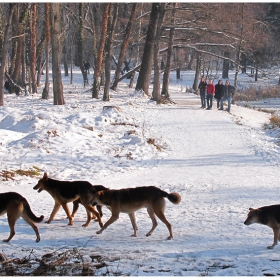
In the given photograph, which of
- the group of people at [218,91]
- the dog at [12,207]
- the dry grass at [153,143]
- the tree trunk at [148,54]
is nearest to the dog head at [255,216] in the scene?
the dog at [12,207]

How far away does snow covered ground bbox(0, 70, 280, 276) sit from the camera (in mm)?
6699

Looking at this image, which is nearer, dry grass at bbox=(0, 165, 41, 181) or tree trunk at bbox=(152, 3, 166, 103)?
dry grass at bbox=(0, 165, 41, 181)

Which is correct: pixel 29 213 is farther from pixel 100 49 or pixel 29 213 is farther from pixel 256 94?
pixel 256 94

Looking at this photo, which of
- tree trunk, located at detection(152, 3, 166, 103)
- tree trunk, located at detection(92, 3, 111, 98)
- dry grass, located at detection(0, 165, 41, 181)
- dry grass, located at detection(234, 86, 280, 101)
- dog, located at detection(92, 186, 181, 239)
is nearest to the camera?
dog, located at detection(92, 186, 181, 239)

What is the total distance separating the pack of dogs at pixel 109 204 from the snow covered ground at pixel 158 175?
0.29 meters

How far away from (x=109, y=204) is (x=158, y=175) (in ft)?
17.0

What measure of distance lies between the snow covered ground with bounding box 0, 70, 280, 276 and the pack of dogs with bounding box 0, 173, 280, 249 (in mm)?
290

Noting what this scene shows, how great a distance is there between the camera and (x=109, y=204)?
776cm

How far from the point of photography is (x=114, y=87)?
116 feet

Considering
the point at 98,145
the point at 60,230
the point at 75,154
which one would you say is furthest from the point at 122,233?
the point at 98,145

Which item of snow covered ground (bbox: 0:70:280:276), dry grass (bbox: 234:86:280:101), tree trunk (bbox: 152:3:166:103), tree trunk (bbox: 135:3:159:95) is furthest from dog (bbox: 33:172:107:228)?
dry grass (bbox: 234:86:280:101)

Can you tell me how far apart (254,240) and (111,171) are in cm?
640

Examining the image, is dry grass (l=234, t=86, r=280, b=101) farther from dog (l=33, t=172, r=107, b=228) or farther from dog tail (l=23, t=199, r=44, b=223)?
dog tail (l=23, t=199, r=44, b=223)

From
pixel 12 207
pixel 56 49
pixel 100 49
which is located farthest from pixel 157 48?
pixel 12 207
